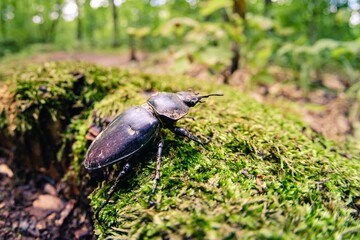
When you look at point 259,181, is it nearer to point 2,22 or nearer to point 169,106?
point 169,106

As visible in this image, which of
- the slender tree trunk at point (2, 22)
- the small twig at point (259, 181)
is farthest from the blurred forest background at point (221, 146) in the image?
the slender tree trunk at point (2, 22)

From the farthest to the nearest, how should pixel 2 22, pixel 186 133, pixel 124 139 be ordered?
pixel 2 22 → pixel 186 133 → pixel 124 139

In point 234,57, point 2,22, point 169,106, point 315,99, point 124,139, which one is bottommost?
point 315,99

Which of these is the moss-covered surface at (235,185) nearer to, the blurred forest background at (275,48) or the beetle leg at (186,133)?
the beetle leg at (186,133)

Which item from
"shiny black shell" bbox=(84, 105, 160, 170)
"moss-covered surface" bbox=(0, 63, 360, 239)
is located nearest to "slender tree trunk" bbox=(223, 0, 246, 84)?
"moss-covered surface" bbox=(0, 63, 360, 239)

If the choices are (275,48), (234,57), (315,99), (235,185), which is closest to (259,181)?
(235,185)

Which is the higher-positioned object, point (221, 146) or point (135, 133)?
point (135, 133)

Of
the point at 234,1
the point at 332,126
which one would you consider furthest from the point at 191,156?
the point at 234,1

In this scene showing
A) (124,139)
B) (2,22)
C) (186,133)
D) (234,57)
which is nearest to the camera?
(124,139)

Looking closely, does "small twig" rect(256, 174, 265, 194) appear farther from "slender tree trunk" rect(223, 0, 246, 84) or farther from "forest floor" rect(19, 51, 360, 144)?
"slender tree trunk" rect(223, 0, 246, 84)
